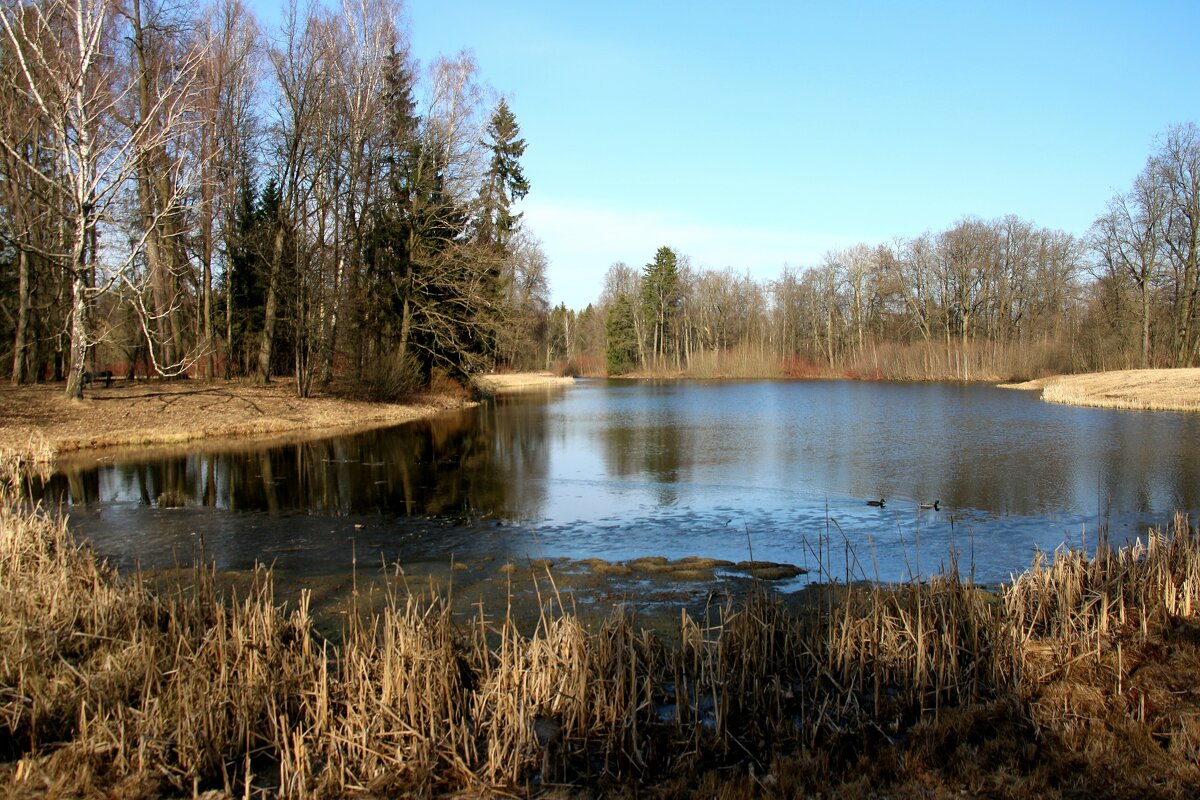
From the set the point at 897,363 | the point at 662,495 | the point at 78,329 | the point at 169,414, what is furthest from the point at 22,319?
the point at 897,363

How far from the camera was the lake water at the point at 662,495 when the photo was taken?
10367 mm

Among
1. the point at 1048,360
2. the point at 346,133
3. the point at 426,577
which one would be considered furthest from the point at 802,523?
the point at 1048,360

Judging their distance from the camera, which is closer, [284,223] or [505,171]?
[284,223]

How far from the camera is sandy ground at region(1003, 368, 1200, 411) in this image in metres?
31.2

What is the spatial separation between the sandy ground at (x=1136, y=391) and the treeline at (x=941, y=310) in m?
11.2

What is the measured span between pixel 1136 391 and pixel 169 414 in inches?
1490

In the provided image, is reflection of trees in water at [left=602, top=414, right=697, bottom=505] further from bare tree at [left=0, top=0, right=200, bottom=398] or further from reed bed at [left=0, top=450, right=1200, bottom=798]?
bare tree at [left=0, top=0, right=200, bottom=398]

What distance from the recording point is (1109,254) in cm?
5394

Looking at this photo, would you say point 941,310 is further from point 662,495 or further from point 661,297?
point 662,495

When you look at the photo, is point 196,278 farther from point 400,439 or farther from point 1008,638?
point 1008,638

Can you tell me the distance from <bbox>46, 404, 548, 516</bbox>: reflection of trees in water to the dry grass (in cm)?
2423

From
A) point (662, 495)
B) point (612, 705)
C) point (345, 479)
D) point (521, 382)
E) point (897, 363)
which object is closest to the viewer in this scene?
point (612, 705)

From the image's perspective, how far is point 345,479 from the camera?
53.7 ft

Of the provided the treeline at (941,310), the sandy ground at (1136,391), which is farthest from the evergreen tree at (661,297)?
the sandy ground at (1136,391)
